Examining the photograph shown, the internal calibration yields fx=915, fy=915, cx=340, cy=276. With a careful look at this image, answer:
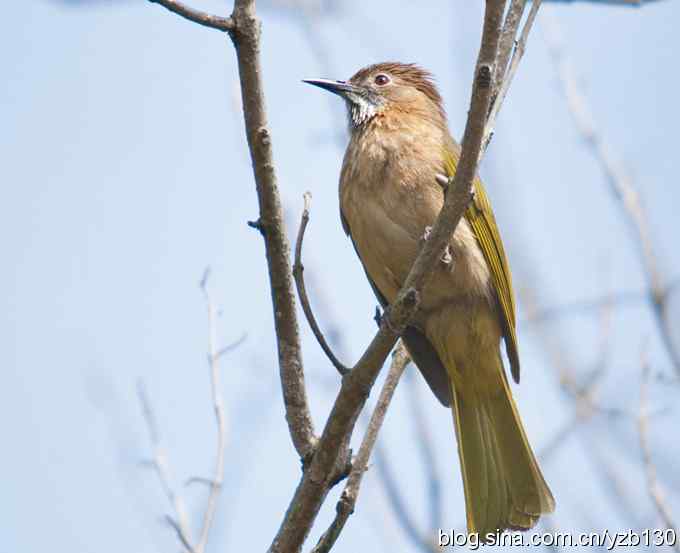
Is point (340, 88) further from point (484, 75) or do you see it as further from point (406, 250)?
point (484, 75)

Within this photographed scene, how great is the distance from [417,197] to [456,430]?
3.77ft

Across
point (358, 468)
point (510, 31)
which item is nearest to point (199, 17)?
point (510, 31)

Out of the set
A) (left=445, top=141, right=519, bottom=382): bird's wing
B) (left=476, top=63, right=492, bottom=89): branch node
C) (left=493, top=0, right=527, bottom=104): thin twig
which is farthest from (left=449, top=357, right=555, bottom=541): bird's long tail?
(left=476, top=63, right=492, bottom=89): branch node

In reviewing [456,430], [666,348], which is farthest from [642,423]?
[456,430]

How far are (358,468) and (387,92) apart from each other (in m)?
2.74

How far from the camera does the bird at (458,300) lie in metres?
4.29

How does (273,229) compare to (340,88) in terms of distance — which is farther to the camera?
(340,88)

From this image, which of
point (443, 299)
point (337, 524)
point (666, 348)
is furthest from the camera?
point (443, 299)

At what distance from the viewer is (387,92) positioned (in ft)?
17.3

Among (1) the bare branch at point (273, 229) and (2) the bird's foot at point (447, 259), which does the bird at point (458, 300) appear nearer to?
(2) the bird's foot at point (447, 259)

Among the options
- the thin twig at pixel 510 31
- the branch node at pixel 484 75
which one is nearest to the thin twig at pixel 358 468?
the thin twig at pixel 510 31

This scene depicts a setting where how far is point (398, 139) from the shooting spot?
4.63 metres

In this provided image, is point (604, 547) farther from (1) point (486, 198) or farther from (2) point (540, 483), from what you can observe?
(1) point (486, 198)

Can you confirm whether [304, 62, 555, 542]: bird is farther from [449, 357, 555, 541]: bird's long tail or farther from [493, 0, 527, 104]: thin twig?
[493, 0, 527, 104]: thin twig
